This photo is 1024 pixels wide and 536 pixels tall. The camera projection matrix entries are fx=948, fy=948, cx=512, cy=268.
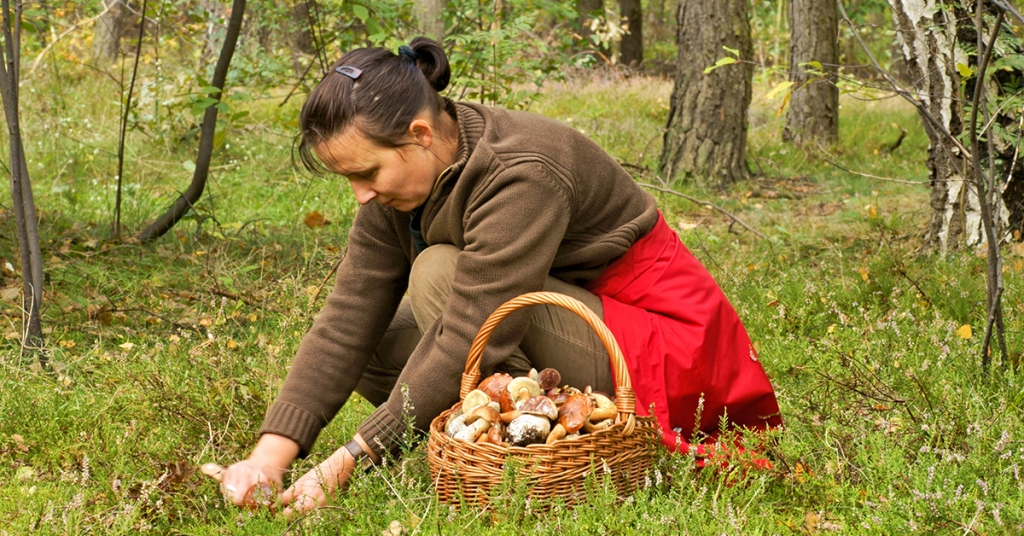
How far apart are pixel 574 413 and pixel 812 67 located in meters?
8.01

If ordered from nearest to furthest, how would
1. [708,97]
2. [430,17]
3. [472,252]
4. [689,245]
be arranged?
[472,252], [689,245], [708,97], [430,17]

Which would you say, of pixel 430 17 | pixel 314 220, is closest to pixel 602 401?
pixel 314 220

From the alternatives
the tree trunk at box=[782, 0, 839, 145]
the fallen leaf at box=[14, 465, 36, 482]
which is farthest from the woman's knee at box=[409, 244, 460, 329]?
the tree trunk at box=[782, 0, 839, 145]

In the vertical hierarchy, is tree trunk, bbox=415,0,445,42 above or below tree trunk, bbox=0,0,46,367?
above

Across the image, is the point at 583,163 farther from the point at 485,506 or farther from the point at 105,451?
the point at 105,451

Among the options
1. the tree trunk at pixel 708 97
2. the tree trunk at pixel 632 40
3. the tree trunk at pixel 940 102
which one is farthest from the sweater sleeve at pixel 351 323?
the tree trunk at pixel 632 40

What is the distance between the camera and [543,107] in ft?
32.4

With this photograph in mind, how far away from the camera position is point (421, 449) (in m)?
2.25

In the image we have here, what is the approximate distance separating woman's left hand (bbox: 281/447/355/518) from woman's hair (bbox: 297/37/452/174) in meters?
0.75

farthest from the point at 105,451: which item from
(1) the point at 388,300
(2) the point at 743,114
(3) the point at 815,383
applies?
(2) the point at 743,114

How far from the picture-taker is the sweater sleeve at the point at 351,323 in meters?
2.48

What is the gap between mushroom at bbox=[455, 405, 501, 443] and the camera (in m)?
2.01

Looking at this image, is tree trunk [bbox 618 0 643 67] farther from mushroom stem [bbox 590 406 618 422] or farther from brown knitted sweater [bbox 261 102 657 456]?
mushroom stem [bbox 590 406 618 422]

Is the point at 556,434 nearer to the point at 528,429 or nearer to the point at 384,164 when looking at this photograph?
the point at 528,429
